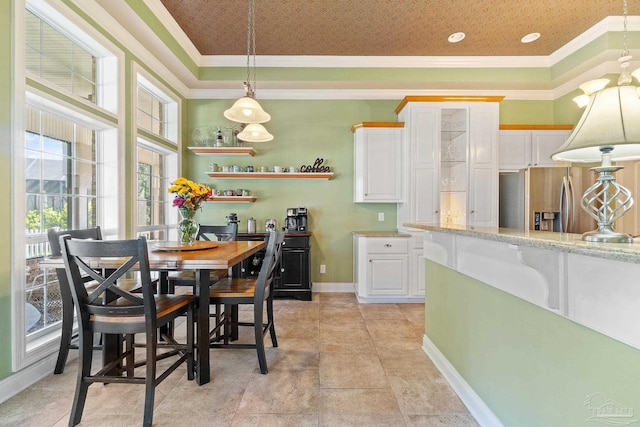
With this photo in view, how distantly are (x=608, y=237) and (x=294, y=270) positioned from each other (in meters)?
3.22

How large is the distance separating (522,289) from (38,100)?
317cm

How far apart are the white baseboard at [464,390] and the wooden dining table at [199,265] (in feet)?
5.13

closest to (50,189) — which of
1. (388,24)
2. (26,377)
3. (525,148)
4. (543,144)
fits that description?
(26,377)

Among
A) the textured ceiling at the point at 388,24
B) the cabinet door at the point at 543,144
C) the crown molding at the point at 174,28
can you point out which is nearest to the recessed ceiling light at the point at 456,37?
the textured ceiling at the point at 388,24

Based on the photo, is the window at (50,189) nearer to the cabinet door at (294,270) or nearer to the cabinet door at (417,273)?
the cabinet door at (294,270)

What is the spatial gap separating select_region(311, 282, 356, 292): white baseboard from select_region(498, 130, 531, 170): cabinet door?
257cm

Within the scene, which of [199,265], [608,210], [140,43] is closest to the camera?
[608,210]

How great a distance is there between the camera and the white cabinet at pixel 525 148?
3869 millimetres

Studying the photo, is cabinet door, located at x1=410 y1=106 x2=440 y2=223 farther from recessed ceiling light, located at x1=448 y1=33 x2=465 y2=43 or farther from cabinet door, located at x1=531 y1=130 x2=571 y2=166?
cabinet door, located at x1=531 y1=130 x2=571 y2=166

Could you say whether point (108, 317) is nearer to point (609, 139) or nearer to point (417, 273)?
point (609, 139)

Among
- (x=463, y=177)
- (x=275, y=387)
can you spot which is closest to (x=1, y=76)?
(x=275, y=387)

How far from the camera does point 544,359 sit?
115cm

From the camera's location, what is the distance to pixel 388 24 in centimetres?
321

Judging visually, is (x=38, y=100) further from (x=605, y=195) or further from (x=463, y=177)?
(x=463, y=177)
